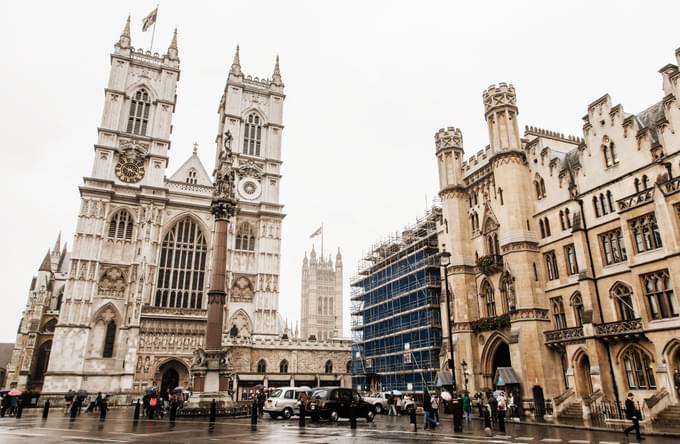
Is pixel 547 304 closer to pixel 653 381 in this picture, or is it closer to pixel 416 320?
pixel 653 381

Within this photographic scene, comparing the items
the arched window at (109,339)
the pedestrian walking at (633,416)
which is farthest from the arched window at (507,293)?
the arched window at (109,339)

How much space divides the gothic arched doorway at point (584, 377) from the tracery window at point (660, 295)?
4.76 m

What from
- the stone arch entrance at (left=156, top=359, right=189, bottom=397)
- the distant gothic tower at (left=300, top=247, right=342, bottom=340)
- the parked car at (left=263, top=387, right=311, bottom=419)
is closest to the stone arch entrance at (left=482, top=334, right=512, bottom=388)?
the parked car at (left=263, top=387, right=311, bottom=419)

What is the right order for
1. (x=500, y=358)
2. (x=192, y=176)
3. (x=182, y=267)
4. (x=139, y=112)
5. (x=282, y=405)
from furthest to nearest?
(x=192, y=176), (x=139, y=112), (x=182, y=267), (x=500, y=358), (x=282, y=405)

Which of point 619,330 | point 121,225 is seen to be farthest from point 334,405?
point 121,225

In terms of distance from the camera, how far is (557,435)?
51.2 ft

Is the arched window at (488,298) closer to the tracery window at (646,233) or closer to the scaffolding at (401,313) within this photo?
the scaffolding at (401,313)

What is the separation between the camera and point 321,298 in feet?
373

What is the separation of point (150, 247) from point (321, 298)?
70119 millimetres

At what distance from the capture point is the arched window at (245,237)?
51.4 metres

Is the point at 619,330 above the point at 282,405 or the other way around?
above

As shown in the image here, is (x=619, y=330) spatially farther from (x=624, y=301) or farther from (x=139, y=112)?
(x=139, y=112)

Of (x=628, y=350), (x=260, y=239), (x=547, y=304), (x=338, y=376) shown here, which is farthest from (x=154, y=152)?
(x=628, y=350)

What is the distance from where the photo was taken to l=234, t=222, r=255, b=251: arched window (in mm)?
51438
